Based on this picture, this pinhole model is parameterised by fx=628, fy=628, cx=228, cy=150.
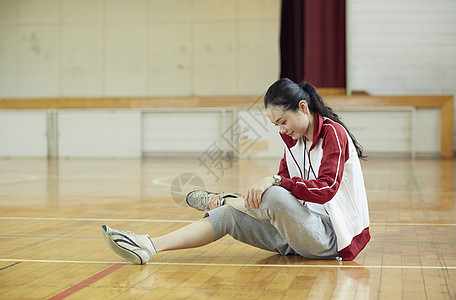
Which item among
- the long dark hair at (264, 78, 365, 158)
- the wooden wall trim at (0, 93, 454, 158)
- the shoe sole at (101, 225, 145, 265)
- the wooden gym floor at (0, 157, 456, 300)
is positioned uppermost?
the long dark hair at (264, 78, 365, 158)

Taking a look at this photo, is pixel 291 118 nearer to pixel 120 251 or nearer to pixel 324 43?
pixel 120 251

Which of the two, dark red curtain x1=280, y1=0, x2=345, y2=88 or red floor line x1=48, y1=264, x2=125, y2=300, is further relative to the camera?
dark red curtain x1=280, y1=0, x2=345, y2=88

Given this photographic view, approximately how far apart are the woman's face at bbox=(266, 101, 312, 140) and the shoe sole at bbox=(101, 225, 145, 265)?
2.51ft

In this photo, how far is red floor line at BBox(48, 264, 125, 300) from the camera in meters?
2.09

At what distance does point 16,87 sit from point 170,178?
7230 mm

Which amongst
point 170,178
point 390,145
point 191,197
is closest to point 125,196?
point 170,178

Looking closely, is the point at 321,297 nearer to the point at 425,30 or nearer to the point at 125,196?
the point at 125,196

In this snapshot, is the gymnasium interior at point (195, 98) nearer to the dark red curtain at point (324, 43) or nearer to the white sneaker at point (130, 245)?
the dark red curtain at point (324, 43)

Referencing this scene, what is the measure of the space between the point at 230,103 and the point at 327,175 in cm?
882

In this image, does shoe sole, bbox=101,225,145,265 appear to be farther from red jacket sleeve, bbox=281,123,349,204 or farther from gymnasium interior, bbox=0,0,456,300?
gymnasium interior, bbox=0,0,456,300

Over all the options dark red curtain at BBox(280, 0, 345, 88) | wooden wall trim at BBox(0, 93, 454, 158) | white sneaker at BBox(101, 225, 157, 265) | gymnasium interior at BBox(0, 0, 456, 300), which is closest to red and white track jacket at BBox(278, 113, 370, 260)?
white sneaker at BBox(101, 225, 157, 265)

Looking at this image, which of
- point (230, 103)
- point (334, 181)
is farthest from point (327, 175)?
point (230, 103)

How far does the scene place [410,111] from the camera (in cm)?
1057

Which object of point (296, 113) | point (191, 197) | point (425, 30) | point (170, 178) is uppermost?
point (425, 30)
